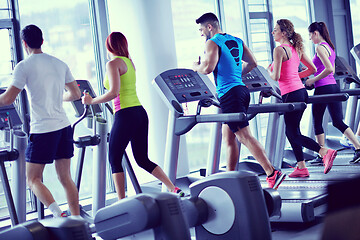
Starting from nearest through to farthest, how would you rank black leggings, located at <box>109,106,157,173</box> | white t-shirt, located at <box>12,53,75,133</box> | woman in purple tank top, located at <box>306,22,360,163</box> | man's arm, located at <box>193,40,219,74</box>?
white t-shirt, located at <box>12,53,75,133</box> < black leggings, located at <box>109,106,157,173</box> < man's arm, located at <box>193,40,219,74</box> < woman in purple tank top, located at <box>306,22,360,163</box>

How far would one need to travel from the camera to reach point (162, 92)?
391cm

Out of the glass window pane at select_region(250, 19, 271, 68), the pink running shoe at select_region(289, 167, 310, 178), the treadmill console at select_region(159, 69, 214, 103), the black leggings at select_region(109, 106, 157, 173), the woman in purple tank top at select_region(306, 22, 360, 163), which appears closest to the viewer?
the black leggings at select_region(109, 106, 157, 173)

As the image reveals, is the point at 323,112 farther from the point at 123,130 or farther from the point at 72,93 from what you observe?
the point at 72,93

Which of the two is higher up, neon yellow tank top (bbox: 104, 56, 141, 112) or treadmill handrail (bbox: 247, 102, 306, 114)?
neon yellow tank top (bbox: 104, 56, 141, 112)

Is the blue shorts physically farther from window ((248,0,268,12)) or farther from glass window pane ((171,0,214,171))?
window ((248,0,268,12))

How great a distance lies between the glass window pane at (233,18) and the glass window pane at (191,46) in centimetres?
39

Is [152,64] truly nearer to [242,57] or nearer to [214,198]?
[242,57]

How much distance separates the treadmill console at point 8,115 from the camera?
11.1 feet

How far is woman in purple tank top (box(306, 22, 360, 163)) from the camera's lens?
5173mm

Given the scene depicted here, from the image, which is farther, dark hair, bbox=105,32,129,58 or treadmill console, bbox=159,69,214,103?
treadmill console, bbox=159,69,214,103

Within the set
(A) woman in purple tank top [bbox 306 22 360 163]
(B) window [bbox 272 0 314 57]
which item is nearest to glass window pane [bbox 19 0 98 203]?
(A) woman in purple tank top [bbox 306 22 360 163]

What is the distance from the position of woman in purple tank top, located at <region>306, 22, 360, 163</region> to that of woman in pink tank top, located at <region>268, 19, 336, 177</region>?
2.10ft

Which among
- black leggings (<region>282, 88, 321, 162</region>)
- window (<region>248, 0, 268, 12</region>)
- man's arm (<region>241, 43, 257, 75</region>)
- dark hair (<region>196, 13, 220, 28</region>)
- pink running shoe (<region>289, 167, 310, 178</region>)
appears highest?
window (<region>248, 0, 268, 12</region>)

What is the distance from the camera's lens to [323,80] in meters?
5.43
